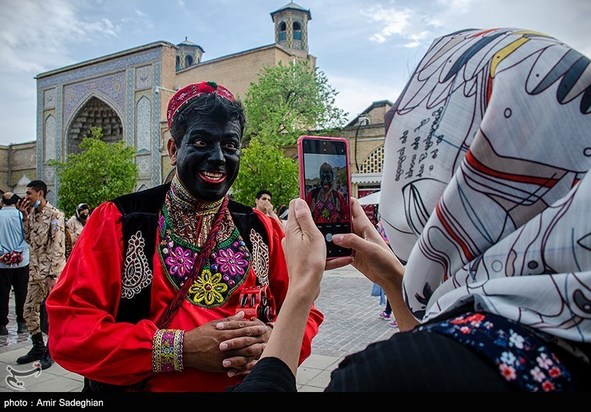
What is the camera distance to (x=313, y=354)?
4.94 metres

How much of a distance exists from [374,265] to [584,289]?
2.07 ft

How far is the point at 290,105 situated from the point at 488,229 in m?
20.0

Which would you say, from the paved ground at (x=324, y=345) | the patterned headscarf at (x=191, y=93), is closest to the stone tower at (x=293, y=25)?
the paved ground at (x=324, y=345)

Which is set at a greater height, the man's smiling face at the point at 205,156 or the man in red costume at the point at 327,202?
the man's smiling face at the point at 205,156

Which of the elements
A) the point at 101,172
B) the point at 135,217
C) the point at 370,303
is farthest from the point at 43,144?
the point at 135,217

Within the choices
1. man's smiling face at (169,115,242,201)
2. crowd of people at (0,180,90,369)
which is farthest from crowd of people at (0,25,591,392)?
crowd of people at (0,180,90,369)

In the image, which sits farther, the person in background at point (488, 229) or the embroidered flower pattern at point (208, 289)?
the embroidered flower pattern at point (208, 289)

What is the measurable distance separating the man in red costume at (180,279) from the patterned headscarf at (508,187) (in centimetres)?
95

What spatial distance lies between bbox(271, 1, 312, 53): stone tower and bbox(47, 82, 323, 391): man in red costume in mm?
32957

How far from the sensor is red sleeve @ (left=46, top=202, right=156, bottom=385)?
1466 millimetres

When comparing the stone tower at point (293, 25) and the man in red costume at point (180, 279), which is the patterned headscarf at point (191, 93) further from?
the stone tower at point (293, 25)

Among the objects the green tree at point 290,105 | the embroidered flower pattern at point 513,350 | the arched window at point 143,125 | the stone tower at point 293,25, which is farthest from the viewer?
the stone tower at point 293,25

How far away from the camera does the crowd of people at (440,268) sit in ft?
2.07

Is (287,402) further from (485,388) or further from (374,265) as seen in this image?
(374,265)
